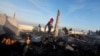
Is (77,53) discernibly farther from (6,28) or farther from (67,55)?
(6,28)

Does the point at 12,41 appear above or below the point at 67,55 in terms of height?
above

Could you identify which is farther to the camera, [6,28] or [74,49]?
[6,28]

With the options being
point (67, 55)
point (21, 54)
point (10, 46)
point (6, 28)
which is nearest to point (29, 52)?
point (21, 54)

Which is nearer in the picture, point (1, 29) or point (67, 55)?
point (67, 55)

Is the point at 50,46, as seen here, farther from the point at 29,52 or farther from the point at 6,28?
the point at 6,28

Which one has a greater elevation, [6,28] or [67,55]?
[6,28]

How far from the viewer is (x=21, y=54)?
16.0 m

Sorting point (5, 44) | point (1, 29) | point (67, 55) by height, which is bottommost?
point (67, 55)

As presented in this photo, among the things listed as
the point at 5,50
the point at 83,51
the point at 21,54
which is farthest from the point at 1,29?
the point at 83,51

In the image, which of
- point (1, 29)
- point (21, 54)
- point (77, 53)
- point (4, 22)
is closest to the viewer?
point (21, 54)

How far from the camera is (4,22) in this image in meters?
20.0

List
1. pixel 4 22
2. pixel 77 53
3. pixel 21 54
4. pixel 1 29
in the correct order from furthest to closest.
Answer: pixel 4 22
pixel 1 29
pixel 77 53
pixel 21 54

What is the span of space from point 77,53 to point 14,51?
682cm

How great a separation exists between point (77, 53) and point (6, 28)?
9212 mm
